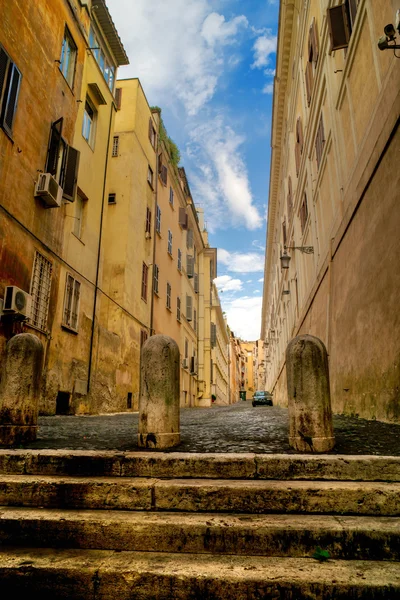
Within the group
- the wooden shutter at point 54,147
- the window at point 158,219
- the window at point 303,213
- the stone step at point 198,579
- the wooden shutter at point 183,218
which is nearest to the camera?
the stone step at point 198,579

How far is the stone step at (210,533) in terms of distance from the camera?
91.5 inches

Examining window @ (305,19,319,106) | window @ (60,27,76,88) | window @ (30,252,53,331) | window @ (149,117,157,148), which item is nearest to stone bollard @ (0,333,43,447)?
window @ (30,252,53,331)

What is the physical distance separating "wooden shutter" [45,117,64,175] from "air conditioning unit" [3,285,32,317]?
3.67m

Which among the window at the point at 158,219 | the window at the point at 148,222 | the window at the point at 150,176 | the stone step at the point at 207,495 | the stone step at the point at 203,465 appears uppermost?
the window at the point at 150,176

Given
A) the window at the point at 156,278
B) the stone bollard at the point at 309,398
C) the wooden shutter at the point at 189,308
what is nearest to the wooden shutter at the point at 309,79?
the window at the point at 156,278

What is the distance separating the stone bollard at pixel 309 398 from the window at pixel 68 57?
11602 mm

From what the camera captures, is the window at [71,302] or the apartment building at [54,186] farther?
the window at [71,302]

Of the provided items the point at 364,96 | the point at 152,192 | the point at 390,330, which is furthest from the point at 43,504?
the point at 152,192

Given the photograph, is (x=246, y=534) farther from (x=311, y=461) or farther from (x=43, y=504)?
(x=43, y=504)

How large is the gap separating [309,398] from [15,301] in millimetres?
6635

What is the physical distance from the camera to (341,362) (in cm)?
836

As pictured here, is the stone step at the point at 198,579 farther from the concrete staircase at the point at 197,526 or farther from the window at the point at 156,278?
the window at the point at 156,278

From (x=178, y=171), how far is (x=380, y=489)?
84.4 feet

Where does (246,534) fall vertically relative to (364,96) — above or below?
below
